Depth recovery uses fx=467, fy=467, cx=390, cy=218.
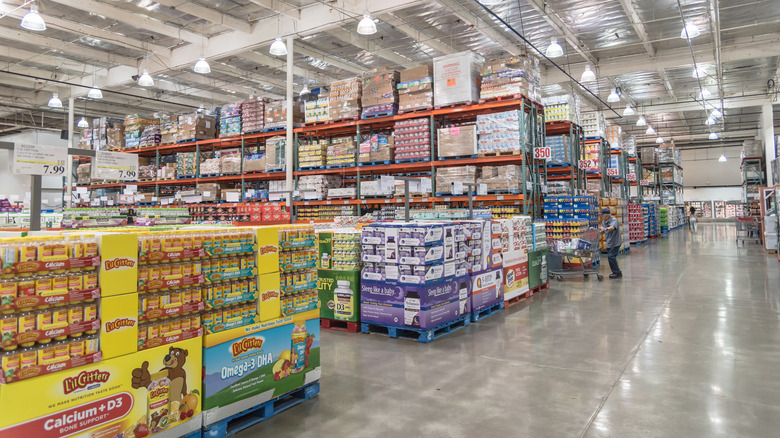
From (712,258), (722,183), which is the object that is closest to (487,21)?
(712,258)

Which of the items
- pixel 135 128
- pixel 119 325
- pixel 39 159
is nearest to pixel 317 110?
pixel 135 128

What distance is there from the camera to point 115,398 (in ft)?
8.95

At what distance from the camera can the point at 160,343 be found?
9.75ft

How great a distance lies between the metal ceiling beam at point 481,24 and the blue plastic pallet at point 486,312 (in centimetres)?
739

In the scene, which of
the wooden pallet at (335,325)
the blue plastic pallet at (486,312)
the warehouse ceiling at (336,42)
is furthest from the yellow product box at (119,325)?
the warehouse ceiling at (336,42)

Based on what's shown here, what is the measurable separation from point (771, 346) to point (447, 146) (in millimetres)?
6564

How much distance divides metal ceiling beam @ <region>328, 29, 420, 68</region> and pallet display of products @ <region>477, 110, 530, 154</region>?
6.48 m

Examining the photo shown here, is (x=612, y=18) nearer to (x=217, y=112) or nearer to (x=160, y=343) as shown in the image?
(x=217, y=112)

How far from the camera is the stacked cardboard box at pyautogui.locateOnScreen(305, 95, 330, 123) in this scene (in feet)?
38.8

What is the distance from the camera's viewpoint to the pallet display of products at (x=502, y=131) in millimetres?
9586

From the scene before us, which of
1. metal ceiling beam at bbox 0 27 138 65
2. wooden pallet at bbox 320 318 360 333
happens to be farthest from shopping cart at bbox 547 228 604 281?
metal ceiling beam at bbox 0 27 138 65

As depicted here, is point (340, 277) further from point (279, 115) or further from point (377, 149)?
point (279, 115)

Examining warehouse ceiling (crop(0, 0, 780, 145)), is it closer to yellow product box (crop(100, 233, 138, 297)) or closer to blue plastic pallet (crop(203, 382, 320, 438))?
blue plastic pallet (crop(203, 382, 320, 438))

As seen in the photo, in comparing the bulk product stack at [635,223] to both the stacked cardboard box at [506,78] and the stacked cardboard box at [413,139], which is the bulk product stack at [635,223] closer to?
the stacked cardboard box at [506,78]
